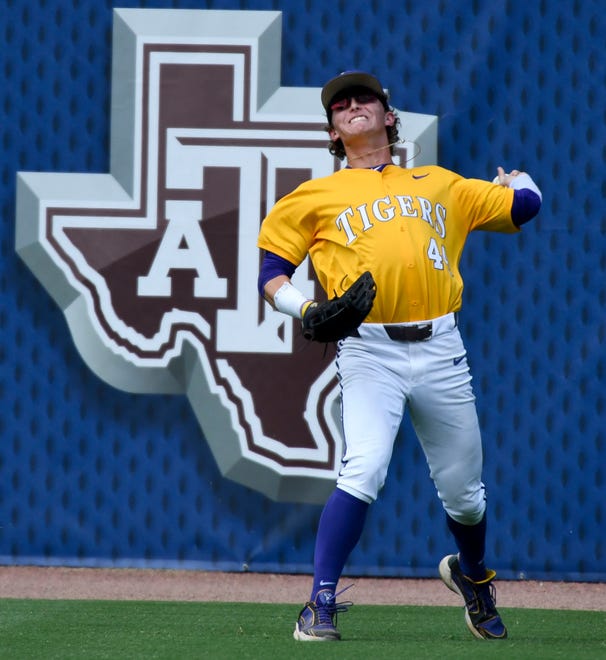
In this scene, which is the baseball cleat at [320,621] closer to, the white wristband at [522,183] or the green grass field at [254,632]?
the green grass field at [254,632]

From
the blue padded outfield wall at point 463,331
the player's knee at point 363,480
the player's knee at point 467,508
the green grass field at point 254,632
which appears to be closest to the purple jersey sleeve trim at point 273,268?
the player's knee at point 363,480

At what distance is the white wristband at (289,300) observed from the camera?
3.17 m

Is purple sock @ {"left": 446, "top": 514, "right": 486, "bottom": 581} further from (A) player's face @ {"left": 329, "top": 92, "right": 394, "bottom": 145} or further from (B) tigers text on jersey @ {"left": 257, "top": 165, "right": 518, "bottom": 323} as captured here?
(A) player's face @ {"left": 329, "top": 92, "right": 394, "bottom": 145}

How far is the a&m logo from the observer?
4695 mm

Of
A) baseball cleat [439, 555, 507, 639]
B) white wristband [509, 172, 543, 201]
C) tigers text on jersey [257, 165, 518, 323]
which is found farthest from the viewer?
white wristband [509, 172, 543, 201]

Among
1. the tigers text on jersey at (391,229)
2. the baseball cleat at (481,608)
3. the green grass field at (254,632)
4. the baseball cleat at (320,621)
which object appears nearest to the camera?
the green grass field at (254,632)

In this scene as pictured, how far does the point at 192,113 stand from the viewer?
4.72 m

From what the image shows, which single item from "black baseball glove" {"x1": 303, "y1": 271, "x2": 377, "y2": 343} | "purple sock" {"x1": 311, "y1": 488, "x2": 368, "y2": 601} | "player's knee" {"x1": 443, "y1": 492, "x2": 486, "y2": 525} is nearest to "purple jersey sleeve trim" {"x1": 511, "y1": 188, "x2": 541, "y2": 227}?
"black baseball glove" {"x1": 303, "y1": 271, "x2": 377, "y2": 343}

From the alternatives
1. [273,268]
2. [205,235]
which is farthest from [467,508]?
[205,235]

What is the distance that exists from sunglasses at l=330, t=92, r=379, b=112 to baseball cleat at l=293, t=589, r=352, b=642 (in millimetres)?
1330

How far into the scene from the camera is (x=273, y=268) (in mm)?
3322

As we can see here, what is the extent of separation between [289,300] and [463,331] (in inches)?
64.9

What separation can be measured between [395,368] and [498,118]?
179 cm

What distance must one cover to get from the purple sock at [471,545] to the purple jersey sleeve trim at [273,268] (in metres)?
0.81
